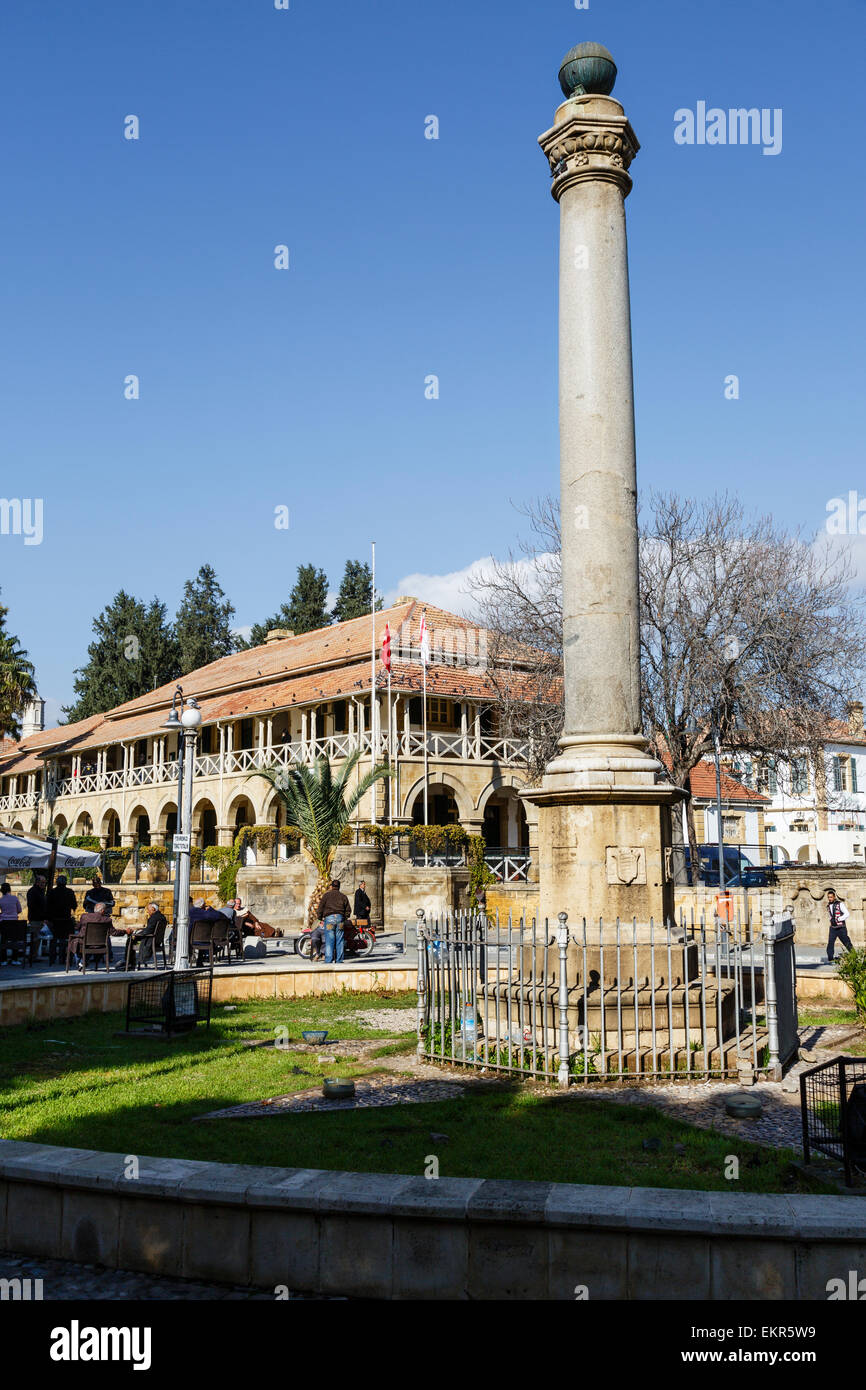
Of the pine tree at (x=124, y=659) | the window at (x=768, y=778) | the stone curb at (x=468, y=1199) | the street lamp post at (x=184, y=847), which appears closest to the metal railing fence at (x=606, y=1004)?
the stone curb at (x=468, y=1199)

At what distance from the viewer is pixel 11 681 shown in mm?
44906

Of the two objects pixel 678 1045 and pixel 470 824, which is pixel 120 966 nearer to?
pixel 678 1045

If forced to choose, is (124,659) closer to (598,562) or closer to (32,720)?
(32,720)

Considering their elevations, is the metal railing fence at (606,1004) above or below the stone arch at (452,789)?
below

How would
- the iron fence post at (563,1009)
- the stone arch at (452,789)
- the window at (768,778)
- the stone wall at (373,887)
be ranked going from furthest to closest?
1. the stone arch at (452,789)
2. the window at (768,778)
3. the stone wall at (373,887)
4. the iron fence post at (563,1009)

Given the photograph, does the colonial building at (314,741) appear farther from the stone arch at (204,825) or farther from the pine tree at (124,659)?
the pine tree at (124,659)

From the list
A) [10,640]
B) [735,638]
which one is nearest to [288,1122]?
[735,638]

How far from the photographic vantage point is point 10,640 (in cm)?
4638

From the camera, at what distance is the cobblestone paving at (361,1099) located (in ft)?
24.3

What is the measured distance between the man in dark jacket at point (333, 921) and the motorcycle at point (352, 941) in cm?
84

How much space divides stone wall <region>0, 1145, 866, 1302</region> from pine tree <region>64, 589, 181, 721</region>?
6426 centimetres

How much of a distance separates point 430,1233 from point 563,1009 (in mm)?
3921

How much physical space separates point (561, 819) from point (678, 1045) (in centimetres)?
194

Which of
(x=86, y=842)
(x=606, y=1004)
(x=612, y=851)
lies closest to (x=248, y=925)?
(x=612, y=851)
